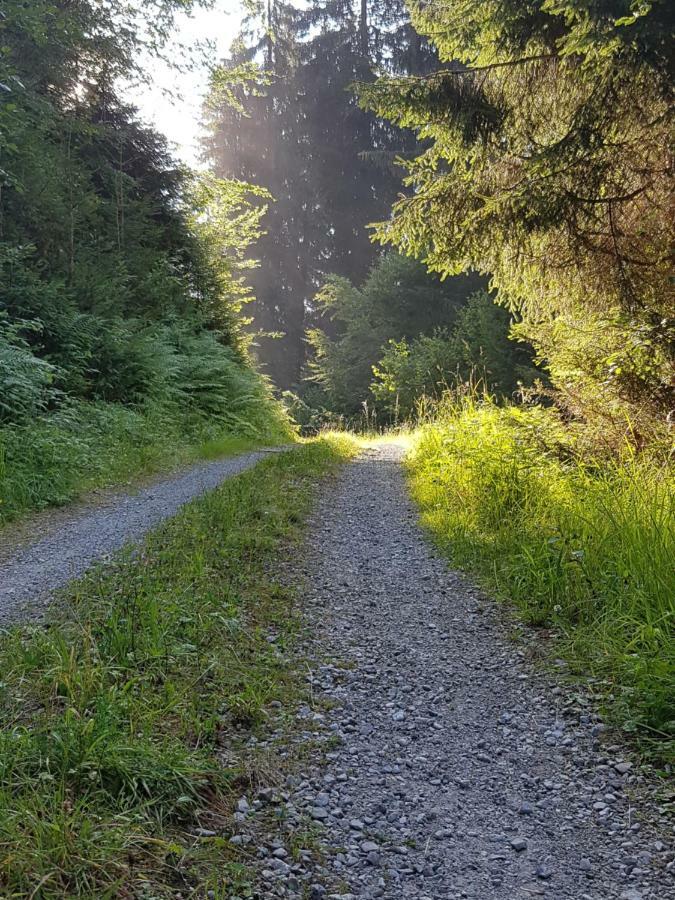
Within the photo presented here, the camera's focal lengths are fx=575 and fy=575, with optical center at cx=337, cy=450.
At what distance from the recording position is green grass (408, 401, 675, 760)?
104 inches

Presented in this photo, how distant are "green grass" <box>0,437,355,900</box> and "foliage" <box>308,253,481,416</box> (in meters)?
23.8

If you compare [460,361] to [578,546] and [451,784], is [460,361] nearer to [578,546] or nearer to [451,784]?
[578,546]

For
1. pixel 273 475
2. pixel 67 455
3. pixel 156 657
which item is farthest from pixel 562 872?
pixel 67 455

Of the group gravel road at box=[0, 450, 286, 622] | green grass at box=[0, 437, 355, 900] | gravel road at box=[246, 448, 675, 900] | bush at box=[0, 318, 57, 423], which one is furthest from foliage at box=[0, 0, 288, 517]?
gravel road at box=[246, 448, 675, 900]

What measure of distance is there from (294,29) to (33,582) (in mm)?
38470

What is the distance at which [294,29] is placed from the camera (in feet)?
108

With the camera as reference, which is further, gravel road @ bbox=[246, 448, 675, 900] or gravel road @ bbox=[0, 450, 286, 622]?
gravel road @ bbox=[0, 450, 286, 622]

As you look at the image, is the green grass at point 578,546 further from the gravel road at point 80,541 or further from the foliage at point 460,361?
the foliage at point 460,361

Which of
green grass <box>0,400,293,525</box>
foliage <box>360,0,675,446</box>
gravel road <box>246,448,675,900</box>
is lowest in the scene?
gravel road <box>246,448,675,900</box>

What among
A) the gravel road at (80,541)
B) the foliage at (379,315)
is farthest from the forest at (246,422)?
the foliage at (379,315)

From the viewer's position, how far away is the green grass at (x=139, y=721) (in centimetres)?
160

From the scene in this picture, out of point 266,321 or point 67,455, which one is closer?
point 67,455

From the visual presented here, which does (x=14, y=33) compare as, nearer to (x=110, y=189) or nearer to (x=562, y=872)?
(x=110, y=189)

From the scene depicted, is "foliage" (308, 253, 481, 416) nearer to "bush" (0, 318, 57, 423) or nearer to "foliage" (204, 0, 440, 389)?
"foliage" (204, 0, 440, 389)
